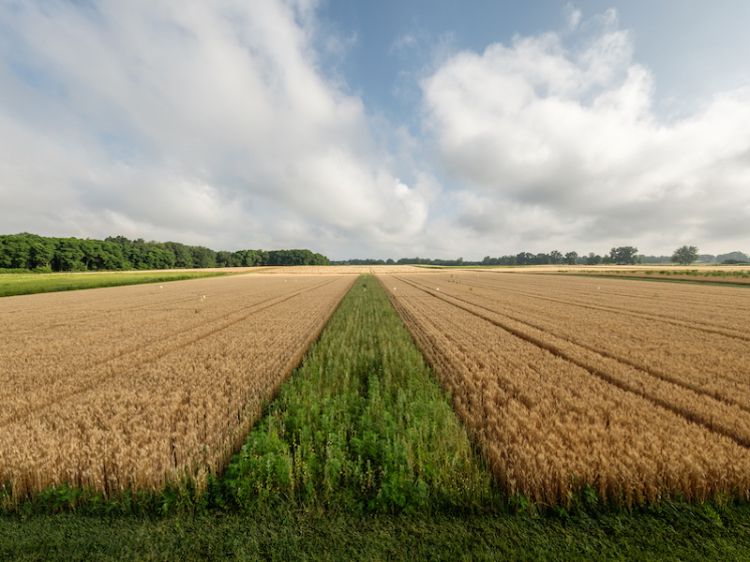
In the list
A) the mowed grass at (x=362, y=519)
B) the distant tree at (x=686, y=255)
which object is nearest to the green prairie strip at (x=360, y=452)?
the mowed grass at (x=362, y=519)

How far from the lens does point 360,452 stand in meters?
4.74

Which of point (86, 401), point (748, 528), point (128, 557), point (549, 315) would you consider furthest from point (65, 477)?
point (549, 315)

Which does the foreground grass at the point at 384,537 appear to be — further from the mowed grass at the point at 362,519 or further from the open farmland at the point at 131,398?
the open farmland at the point at 131,398

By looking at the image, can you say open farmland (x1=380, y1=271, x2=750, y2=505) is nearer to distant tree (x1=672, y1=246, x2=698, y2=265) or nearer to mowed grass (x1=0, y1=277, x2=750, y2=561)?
mowed grass (x1=0, y1=277, x2=750, y2=561)

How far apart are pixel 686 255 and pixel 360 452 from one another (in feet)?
800

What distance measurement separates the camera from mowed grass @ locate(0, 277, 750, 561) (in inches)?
126

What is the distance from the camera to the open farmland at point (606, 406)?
4004mm

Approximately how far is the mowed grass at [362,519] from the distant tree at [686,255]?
241 meters

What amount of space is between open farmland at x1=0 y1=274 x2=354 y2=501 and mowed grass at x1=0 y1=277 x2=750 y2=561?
0.43m

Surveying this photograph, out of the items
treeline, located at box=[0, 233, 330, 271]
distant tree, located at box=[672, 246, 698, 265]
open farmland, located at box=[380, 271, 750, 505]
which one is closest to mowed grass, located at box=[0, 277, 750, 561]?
open farmland, located at box=[380, 271, 750, 505]

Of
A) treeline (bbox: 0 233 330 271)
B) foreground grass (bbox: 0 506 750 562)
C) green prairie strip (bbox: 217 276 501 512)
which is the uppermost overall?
treeline (bbox: 0 233 330 271)

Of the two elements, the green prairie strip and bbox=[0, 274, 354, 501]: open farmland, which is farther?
bbox=[0, 274, 354, 501]: open farmland

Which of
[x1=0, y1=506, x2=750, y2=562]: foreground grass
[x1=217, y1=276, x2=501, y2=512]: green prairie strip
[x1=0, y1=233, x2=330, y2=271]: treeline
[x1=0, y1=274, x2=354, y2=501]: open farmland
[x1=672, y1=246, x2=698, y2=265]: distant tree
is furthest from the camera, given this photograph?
[x1=672, y1=246, x2=698, y2=265]: distant tree

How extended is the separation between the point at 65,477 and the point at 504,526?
5.88 meters
